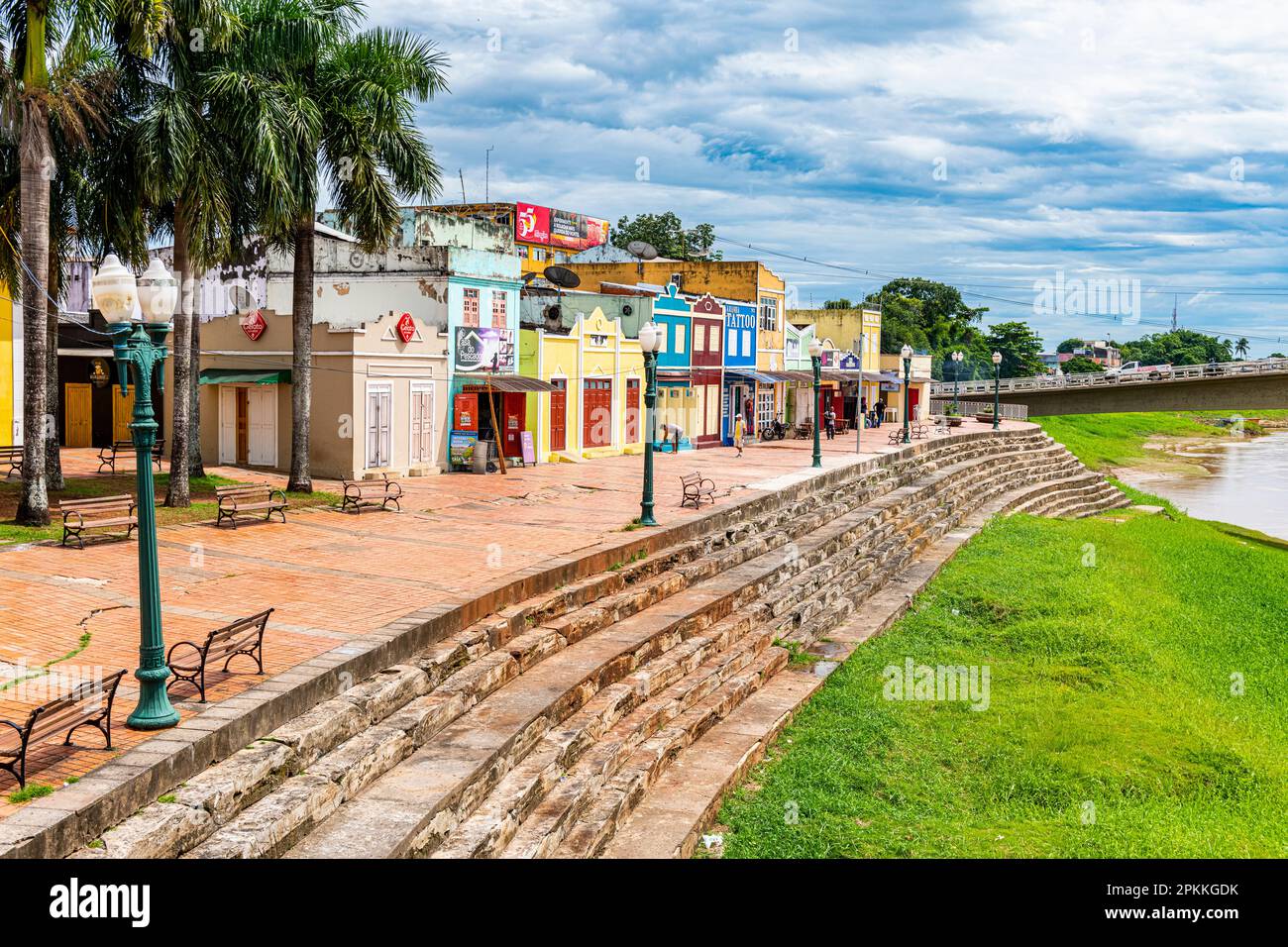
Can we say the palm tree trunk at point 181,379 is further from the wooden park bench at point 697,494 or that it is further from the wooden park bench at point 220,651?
the wooden park bench at point 220,651

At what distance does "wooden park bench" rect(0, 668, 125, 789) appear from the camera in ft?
25.0

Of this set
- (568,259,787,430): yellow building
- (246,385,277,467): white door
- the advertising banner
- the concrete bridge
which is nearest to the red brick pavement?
(246,385,277,467): white door

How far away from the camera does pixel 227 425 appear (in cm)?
2872

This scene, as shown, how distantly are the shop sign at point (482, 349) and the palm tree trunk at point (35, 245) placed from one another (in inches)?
494

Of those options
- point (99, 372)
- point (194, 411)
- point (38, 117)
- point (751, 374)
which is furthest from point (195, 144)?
point (751, 374)

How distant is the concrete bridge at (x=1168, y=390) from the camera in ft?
152

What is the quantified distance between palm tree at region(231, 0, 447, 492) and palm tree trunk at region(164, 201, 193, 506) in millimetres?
1627

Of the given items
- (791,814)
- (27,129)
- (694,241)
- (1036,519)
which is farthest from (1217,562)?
(694,241)

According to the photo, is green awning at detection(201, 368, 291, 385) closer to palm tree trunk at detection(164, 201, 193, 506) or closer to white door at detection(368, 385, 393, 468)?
white door at detection(368, 385, 393, 468)

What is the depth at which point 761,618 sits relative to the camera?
1733cm

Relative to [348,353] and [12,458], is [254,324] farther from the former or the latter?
[12,458]

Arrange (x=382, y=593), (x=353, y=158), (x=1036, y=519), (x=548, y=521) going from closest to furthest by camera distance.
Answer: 1. (x=382, y=593)
2. (x=548, y=521)
3. (x=353, y=158)
4. (x=1036, y=519)
